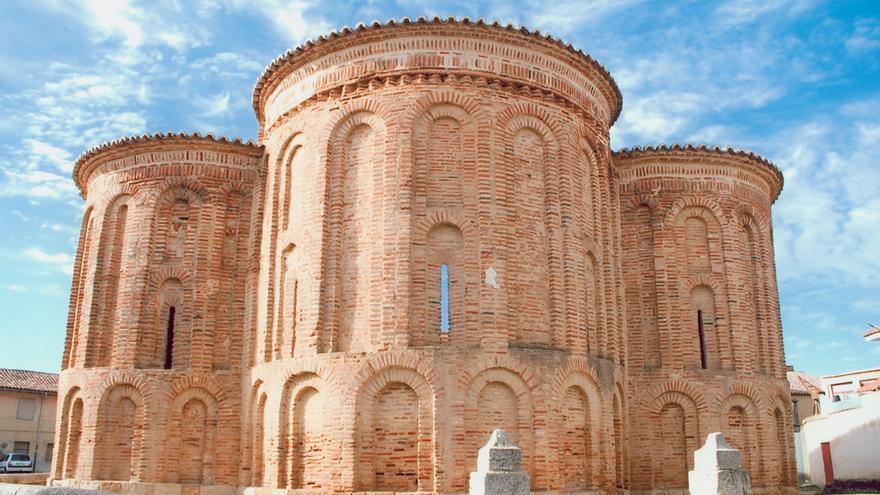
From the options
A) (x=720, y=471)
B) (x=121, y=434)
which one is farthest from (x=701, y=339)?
(x=121, y=434)

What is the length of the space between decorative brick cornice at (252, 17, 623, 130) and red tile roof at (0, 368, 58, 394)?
2579 centimetres

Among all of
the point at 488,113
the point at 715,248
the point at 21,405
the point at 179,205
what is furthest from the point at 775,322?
the point at 21,405

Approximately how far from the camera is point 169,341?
16406mm

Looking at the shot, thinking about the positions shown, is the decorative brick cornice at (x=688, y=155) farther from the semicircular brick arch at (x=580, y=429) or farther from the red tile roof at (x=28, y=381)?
the red tile roof at (x=28, y=381)

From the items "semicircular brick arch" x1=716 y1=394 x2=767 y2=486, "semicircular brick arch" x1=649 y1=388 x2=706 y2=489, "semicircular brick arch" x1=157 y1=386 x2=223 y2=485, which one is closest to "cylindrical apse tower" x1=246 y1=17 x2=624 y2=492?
"semicircular brick arch" x1=157 y1=386 x2=223 y2=485

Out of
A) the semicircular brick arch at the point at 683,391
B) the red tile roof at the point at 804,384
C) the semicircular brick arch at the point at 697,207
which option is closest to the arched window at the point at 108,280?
the semicircular brick arch at the point at 683,391

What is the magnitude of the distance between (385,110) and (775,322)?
1094cm

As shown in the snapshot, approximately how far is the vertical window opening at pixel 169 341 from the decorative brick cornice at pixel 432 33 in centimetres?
453

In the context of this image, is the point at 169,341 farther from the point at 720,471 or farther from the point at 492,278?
the point at 720,471

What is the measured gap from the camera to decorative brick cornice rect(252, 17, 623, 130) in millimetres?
14117

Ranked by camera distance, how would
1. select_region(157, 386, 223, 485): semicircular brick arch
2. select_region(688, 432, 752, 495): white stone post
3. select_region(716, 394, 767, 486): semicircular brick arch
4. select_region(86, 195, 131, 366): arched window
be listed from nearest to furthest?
select_region(688, 432, 752, 495): white stone post < select_region(157, 386, 223, 485): semicircular brick arch < select_region(86, 195, 131, 366): arched window < select_region(716, 394, 767, 486): semicircular brick arch

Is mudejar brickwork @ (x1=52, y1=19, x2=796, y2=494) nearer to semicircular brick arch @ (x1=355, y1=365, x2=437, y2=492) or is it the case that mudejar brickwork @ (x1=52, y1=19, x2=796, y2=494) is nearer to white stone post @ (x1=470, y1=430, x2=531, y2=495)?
semicircular brick arch @ (x1=355, y1=365, x2=437, y2=492)

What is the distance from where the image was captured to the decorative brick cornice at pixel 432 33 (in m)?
14.1

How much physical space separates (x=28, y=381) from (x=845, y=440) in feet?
112
